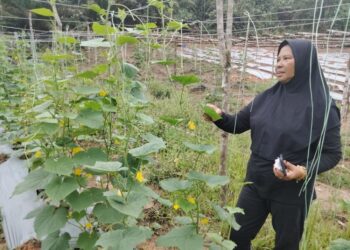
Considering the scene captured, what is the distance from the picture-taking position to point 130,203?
3.87 feet

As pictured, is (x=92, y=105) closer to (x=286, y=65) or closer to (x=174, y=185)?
(x=174, y=185)

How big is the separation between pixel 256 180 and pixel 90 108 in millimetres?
959

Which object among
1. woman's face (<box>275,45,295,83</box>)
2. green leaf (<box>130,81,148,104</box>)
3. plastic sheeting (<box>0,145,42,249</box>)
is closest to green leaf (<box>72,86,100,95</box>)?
green leaf (<box>130,81,148,104</box>)

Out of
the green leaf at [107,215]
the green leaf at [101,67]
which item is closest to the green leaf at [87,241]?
the green leaf at [107,215]

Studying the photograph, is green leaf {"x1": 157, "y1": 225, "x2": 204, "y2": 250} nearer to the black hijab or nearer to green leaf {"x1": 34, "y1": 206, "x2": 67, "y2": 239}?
green leaf {"x1": 34, "y1": 206, "x2": 67, "y2": 239}

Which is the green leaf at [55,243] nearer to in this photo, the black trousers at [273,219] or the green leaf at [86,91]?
the green leaf at [86,91]

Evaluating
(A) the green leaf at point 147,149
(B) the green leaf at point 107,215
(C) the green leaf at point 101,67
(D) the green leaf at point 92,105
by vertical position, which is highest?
(C) the green leaf at point 101,67

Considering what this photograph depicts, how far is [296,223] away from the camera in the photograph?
1.77 meters

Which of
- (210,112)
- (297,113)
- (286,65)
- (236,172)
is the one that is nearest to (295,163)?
(297,113)

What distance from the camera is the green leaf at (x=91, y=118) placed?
1.27m

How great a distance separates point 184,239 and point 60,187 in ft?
1.51

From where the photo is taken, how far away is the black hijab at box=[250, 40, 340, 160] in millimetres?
1661

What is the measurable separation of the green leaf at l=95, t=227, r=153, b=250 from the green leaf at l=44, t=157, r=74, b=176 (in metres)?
0.25

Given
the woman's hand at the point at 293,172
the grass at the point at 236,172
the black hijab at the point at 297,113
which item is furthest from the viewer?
the grass at the point at 236,172
